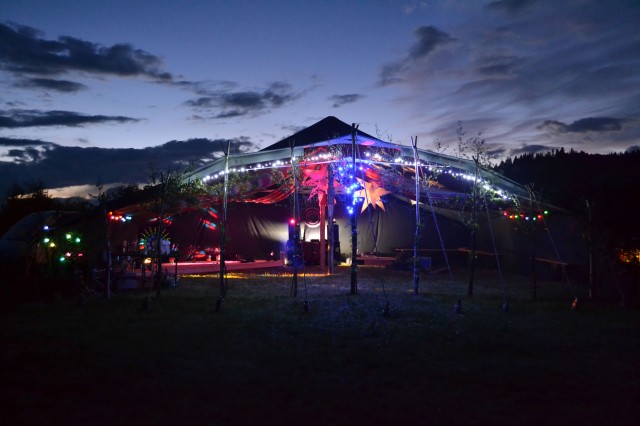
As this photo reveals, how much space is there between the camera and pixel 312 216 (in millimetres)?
18672

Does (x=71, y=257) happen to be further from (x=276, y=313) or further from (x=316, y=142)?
(x=316, y=142)

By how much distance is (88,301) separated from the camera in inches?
365

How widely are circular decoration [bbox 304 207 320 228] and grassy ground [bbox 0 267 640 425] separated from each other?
9480mm

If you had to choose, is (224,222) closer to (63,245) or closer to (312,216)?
(63,245)

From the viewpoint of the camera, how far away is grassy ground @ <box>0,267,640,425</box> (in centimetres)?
388

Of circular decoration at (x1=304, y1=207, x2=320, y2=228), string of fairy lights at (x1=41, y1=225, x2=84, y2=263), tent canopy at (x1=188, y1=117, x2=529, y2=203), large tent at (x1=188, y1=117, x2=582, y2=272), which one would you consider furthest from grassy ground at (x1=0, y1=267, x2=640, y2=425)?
circular decoration at (x1=304, y1=207, x2=320, y2=228)

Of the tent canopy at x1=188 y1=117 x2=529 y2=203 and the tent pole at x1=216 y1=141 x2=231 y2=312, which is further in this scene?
the tent canopy at x1=188 y1=117 x2=529 y2=203

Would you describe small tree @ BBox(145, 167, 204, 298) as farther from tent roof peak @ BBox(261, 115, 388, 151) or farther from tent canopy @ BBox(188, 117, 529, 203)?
tent roof peak @ BBox(261, 115, 388, 151)

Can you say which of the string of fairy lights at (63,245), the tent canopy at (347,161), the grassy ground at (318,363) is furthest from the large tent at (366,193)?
the string of fairy lights at (63,245)

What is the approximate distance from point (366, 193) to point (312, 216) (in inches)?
204

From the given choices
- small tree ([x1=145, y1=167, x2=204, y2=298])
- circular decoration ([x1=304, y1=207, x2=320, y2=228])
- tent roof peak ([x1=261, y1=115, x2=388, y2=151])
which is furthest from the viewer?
circular decoration ([x1=304, y1=207, x2=320, y2=228])

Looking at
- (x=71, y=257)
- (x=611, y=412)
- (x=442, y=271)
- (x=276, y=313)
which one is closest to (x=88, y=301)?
(x=71, y=257)

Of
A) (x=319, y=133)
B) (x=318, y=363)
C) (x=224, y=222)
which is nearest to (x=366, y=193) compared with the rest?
(x=319, y=133)

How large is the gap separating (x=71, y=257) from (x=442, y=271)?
34.0 feet
